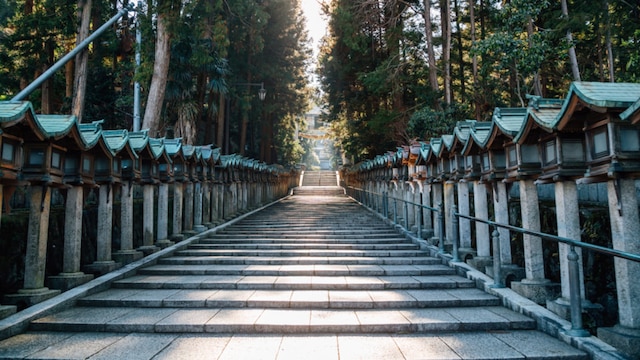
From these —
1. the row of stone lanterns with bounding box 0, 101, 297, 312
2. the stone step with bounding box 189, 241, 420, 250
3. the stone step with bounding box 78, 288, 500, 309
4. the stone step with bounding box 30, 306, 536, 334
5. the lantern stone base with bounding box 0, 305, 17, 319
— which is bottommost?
the stone step with bounding box 30, 306, 536, 334

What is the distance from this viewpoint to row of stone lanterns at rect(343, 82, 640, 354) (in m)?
4.04

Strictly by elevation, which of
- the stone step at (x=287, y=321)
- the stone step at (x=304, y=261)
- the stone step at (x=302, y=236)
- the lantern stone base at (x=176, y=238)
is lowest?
the stone step at (x=287, y=321)

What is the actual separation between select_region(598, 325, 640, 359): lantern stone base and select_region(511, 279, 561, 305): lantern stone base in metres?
1.16

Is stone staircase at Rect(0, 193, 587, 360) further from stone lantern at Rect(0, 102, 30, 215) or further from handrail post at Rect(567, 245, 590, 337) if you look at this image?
stone lantern at Rect(0, 102, 30, 215)

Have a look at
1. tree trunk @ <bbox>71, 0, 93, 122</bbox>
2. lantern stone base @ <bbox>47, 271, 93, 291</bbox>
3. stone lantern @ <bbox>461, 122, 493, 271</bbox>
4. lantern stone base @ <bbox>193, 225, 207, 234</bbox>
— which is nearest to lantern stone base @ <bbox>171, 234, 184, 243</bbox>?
lantern stone base @ <bbox>193, 225, 207, 234</bbox>

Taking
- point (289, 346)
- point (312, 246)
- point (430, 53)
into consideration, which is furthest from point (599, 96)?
point (430, 53)

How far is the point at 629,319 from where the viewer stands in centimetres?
394

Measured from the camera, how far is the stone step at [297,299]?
5626 mm

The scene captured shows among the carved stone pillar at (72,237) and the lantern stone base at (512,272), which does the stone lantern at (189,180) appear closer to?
the carved stone pillar at (72,237)

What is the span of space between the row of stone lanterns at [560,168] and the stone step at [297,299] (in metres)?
0.99

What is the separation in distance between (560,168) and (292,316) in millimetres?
4055

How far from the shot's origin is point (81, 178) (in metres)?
6.34

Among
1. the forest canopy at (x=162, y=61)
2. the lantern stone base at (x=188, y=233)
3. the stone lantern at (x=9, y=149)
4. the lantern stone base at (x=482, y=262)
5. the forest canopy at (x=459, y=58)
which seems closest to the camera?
the stone lantern at (x=9, y=149)

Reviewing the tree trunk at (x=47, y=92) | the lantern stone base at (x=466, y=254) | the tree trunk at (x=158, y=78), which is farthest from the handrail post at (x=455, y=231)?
the tree trunk at (x=47, y=92)
